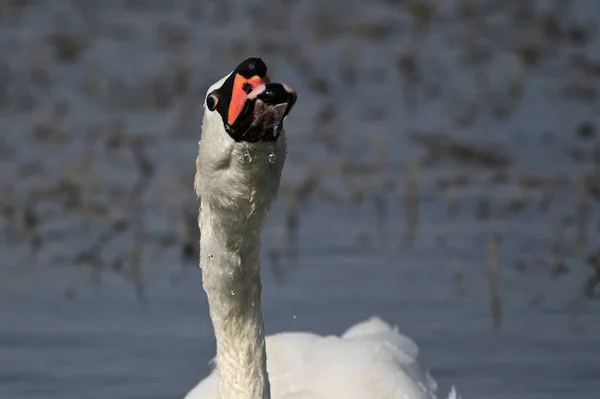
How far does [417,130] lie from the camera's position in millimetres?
11305

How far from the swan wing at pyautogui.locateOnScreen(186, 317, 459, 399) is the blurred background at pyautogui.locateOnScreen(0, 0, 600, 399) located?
88cm

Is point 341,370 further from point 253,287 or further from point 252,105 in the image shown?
point 252,105

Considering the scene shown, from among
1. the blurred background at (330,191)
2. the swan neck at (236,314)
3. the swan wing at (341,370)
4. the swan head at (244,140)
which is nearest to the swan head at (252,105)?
the swan head at (244,140)

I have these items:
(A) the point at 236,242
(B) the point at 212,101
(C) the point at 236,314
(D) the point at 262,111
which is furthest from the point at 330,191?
(D) the point at 262,111

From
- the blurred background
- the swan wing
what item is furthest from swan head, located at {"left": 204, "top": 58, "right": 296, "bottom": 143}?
the blurred background

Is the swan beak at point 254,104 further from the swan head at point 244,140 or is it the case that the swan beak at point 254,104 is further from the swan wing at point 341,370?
the swan wing at point 341,370

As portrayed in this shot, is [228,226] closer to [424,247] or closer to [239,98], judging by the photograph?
[239,98]

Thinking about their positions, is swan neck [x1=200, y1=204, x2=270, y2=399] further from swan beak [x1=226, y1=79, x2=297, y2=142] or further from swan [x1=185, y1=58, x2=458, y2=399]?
swan beak [x1=226, y1=79, x2=297, y2=142]

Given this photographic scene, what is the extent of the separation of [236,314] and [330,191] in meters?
4.66

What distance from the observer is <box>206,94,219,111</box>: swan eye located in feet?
15.6

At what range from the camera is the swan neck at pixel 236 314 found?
17.1 feet

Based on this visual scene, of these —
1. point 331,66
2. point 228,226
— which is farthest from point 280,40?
point 228,226

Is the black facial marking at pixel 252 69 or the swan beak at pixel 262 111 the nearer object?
the swan beak at pixel 262 111

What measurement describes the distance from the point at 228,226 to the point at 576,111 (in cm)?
706
